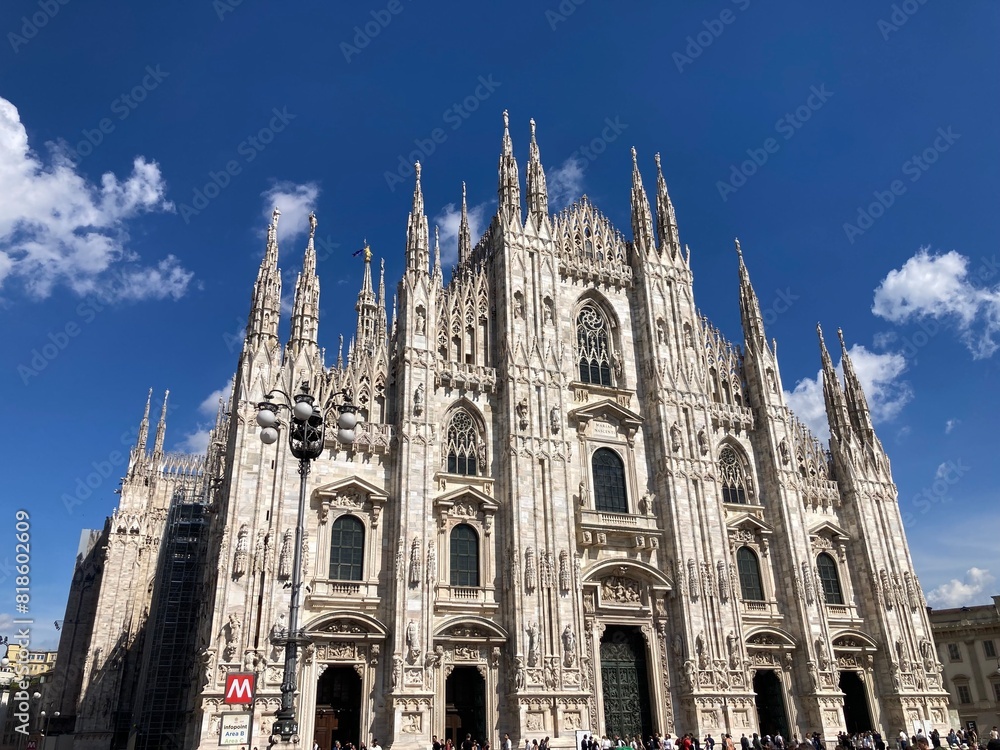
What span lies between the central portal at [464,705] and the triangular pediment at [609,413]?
12275 mm

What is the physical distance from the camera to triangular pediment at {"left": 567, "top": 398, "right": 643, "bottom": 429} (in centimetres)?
3538

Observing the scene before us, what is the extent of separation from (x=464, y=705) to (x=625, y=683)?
7090 mm

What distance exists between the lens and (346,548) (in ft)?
95.5

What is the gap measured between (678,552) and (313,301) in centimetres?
1925

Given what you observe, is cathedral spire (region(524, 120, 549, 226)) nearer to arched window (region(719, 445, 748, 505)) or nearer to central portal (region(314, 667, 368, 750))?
arched window (region(719, 445, 748, 505))

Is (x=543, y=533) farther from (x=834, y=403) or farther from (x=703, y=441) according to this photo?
(x=834, y=403)

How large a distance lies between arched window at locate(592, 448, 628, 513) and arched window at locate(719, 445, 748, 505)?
5.39 meters

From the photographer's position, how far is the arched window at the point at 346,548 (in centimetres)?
2870

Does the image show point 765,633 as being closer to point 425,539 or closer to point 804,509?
point 804,509

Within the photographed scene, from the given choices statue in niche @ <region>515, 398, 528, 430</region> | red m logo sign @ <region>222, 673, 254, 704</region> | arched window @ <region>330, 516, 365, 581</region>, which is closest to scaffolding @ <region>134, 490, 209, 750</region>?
arched window @ <region>330, 516, 365, 581</region>

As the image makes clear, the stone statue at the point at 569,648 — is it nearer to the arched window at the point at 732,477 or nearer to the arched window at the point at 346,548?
the arched window at the point at 346,548

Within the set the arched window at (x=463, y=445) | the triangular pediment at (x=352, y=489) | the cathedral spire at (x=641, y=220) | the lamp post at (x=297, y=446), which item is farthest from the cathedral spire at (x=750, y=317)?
the lamp post at (x=297, y=446)

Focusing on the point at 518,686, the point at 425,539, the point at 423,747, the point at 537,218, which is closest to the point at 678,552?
the point at 518,686

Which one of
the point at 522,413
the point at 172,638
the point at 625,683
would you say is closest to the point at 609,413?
the point at 522,413
